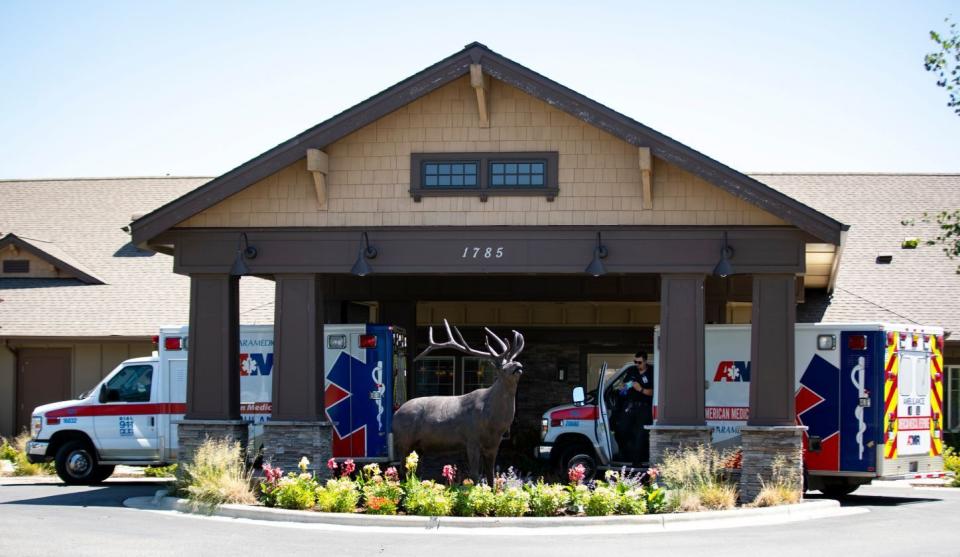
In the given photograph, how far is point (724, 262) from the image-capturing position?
17.4 metres

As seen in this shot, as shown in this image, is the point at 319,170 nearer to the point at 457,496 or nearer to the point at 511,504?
the point at 457,496

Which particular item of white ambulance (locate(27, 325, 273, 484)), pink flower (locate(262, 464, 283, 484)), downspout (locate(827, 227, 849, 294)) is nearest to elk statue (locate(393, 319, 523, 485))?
pink flower (locate(262, 464, 283, 484))

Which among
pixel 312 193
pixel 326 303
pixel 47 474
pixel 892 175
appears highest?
pixel 892 175

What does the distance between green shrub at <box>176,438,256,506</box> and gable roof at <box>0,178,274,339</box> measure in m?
7.66

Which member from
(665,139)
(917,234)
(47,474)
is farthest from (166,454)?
(917,234)

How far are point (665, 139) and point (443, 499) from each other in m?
6.16

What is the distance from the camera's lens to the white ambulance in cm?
2116

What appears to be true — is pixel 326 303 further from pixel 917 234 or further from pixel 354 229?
pixel 917 234

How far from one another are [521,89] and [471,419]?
4.93 metres

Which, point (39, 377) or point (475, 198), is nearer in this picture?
point (475, 198)

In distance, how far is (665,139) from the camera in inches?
680

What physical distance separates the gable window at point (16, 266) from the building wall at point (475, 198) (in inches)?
Answer: 531

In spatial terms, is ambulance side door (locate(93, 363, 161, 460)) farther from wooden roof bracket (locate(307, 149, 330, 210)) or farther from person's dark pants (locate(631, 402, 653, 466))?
person's dark pants (locate(631, 402, 653, 466))

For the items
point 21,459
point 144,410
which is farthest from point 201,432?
point 21,459
